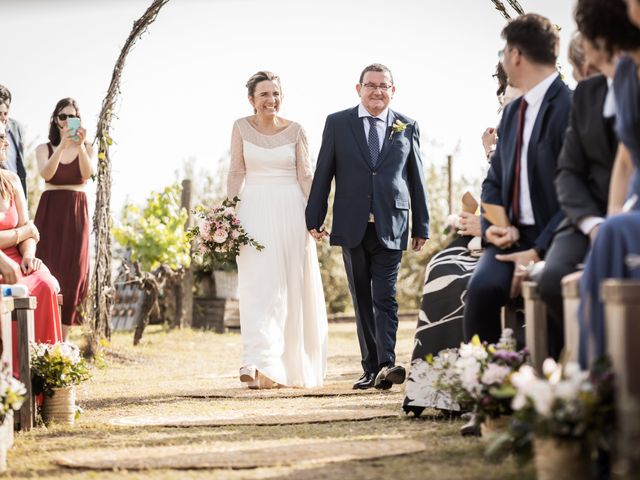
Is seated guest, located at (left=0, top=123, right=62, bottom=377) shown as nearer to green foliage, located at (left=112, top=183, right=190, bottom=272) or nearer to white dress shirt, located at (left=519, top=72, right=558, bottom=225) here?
white dress shirt, located at (left=519, top=72, right=558, bottom=225)

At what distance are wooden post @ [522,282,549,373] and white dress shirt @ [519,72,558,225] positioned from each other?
664mm

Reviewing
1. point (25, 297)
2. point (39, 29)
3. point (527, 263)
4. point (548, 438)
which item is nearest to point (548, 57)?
point (527, 263)

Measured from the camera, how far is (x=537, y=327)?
4.39m

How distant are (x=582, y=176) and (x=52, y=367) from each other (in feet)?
10.1

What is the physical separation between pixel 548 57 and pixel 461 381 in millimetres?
1564

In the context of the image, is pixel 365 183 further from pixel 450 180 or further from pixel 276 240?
pixel 450 180

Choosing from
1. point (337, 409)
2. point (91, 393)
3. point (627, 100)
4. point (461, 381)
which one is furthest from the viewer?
point (91, 393)

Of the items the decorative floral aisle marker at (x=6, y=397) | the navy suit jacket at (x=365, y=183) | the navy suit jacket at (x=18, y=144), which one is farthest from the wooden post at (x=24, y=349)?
the navy suit jacket at (x=18, y=144)

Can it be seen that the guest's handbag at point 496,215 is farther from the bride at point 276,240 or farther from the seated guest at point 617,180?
the bride at point 276,240

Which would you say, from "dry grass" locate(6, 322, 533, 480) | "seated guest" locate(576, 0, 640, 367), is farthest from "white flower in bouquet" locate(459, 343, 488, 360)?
"seated guest" locate(576, 0, 640, 367)

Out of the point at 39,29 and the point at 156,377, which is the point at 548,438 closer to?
the point at 156,377

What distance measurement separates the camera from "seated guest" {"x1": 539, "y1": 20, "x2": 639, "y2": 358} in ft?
13.8

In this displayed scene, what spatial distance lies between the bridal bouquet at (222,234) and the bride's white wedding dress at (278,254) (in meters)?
0.11

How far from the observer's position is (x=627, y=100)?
376cm
